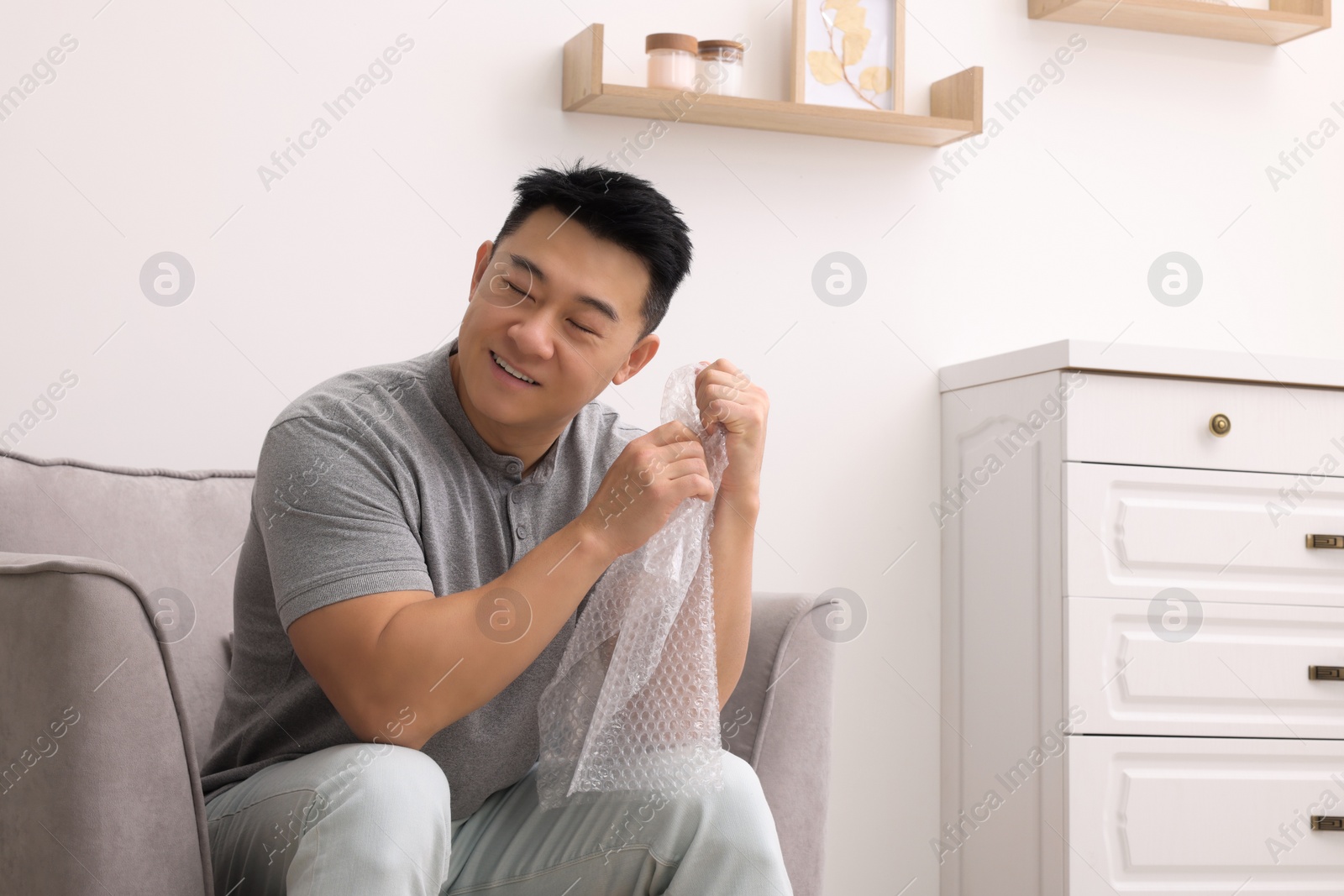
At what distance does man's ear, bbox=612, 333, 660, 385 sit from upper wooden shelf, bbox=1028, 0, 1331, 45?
1312mm

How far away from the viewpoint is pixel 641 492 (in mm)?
1161

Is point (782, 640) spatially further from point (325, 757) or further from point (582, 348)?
point (325, 757)

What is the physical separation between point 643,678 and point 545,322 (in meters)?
0.37

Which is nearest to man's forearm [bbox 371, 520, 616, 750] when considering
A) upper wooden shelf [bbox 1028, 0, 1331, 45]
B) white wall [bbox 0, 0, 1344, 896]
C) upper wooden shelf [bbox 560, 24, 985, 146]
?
white wall [bbox 0, 0, 1344, 896]

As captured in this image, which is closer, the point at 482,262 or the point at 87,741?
the point at 87,741

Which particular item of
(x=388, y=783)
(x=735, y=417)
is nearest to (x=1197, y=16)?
(x=735, y=417)

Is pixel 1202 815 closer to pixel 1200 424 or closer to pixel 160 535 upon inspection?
pixel 1200 424

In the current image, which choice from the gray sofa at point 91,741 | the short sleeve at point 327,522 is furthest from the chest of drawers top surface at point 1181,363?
the gray sofa at point 91,741

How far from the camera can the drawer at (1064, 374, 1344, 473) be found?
1.84 metres

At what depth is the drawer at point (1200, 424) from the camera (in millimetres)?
1838

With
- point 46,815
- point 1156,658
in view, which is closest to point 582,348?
point 46,815

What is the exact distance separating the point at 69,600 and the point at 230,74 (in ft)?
3.96

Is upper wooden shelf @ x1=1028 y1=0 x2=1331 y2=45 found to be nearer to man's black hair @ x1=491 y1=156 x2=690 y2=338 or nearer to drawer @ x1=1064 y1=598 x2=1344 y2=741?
drawer @ x1=1064 y1=598 x2=1344 y2=741

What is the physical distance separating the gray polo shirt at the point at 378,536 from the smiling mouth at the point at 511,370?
0.27 feet
